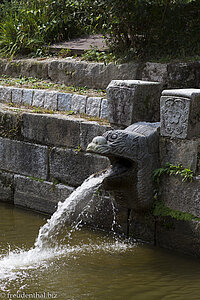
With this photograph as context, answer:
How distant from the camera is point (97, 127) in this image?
207 inches

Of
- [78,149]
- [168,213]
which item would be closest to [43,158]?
[78,149]

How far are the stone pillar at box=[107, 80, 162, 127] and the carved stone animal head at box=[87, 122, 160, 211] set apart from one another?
21 cm

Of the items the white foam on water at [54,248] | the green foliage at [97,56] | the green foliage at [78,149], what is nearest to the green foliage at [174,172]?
the white foam on water at [54,248]

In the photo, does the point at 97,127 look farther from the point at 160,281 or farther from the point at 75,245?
the point at 160,281

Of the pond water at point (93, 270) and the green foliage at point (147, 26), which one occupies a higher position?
the green foliage at point (147, 26)

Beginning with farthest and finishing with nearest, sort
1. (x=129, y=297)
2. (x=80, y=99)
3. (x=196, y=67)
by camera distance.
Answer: (x=80, y=99), (x=196, y=67), (x=129, y=297)

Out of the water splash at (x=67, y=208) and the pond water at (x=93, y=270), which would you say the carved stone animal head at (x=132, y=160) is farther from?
the pond water at (x=93, y=270)

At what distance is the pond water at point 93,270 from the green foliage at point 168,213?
362 millimetres

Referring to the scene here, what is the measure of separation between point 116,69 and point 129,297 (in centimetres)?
324

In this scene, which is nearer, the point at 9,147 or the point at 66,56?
the point at 9,147

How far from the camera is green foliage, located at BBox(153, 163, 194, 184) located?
4484 mm

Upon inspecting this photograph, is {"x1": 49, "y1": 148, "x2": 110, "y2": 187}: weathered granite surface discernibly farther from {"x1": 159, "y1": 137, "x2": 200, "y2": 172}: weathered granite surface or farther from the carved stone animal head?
{"x1": 159, "y1": 137, "x2": 200, "y2": 172}: weathered granite surface

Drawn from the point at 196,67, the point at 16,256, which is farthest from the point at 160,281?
the point at 196,67

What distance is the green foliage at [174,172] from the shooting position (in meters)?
4.48
